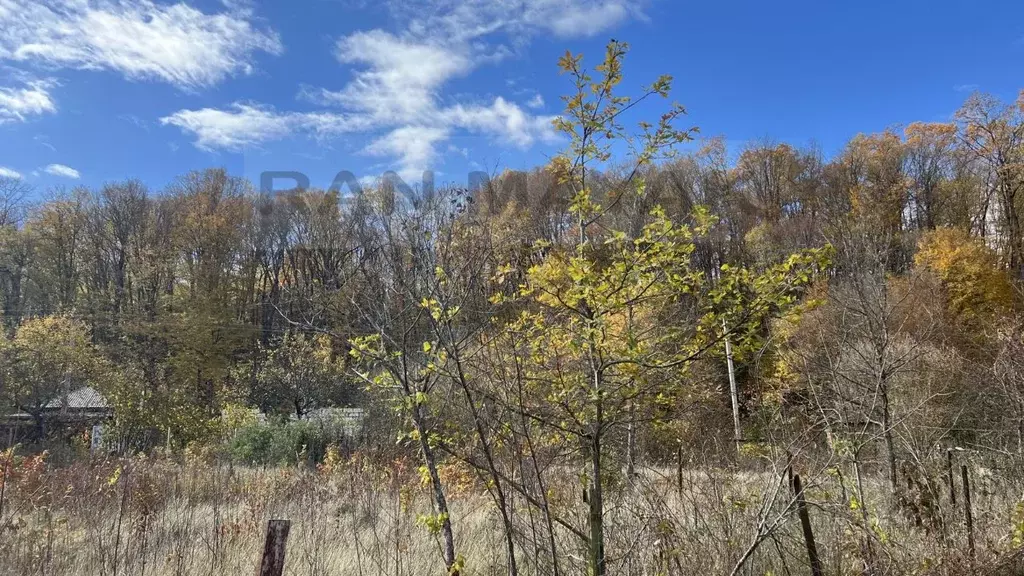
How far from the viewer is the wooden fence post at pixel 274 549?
276 cm

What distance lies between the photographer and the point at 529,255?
350 cm

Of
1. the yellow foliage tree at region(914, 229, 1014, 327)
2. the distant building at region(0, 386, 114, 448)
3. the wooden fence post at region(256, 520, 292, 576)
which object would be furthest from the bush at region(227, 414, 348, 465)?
the yellow foliage tree at region(914, 229, 1014, 327)

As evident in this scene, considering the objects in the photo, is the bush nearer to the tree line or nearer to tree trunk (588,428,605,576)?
the tree line

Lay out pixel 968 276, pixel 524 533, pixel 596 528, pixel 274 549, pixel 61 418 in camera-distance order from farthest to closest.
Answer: pixel 968 276 < pixel 61 418 < pixel 524 533 < pixel 274 549 < pixel 596 528

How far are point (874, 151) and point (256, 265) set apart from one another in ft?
131

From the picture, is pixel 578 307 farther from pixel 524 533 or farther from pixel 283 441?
pixel 283 441

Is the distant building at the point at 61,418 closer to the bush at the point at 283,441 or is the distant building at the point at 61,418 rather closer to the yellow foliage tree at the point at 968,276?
the bush at the point at 283,441

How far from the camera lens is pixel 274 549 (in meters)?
2.79

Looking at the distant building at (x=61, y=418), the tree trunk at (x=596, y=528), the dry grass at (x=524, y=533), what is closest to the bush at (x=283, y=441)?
the dry grass at (x=524, y=533)

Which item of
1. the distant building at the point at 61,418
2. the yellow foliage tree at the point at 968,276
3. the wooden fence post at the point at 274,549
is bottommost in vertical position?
the distant building at the point at 61,418

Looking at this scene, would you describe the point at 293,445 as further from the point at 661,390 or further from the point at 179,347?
the point at 179,347

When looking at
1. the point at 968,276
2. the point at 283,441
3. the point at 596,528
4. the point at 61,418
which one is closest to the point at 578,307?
the point at 596,528

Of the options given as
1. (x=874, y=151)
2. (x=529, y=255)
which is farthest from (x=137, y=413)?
(x=874, y=151)

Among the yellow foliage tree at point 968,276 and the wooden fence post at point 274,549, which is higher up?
the yellow foliage tree at point 968,276
